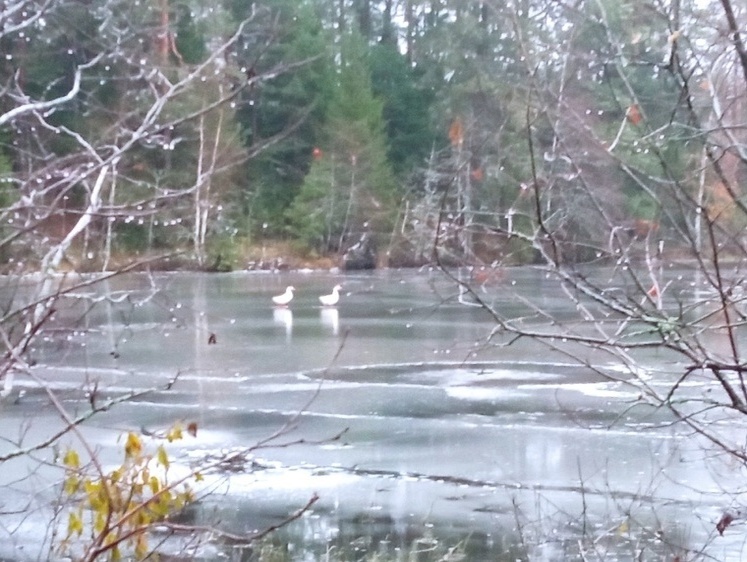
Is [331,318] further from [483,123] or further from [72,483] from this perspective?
[72,483]

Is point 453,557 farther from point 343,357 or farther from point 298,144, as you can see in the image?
point 298,144

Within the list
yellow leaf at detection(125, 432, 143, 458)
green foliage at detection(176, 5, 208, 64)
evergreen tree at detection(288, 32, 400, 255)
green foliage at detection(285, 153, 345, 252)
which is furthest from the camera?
green foliage at detection(285, 153, 345, 252)

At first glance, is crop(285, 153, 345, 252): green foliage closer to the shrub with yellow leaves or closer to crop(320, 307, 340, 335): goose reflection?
crop(320, 307, 340, 335): goose reflection

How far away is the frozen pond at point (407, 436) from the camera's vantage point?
676 centimetres

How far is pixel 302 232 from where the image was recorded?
43.8 metres

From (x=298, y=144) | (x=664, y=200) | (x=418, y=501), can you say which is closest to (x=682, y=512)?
(x=418, y=501)

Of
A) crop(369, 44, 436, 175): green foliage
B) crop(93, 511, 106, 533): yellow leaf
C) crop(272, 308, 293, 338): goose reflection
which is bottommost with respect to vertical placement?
crop(272, 308, 293, 338): goose reflection

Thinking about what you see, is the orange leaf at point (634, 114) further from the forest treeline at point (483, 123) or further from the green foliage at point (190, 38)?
the green foliage at point (190, 38)

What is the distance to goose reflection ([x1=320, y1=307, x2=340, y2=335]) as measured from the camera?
19703mm

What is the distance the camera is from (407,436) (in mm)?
10266

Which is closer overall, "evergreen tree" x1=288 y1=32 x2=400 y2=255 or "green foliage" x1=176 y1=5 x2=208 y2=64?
"green foliage" x1=176 y1=5 x2=208 y2=64

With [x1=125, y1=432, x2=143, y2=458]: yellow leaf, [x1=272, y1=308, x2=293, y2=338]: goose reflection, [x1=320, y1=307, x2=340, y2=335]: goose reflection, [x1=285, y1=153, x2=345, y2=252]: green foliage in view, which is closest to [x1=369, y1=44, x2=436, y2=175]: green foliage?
[x1=285, y1=153, x2=345, y2=252]: green foliage

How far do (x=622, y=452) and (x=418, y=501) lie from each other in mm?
2303

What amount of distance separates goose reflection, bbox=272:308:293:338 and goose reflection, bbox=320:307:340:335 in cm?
61
